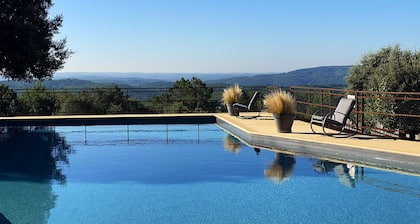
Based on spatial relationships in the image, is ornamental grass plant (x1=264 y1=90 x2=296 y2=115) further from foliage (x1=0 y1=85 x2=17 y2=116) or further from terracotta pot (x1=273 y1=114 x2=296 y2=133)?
foliage (x1=0 y1=85 x2=17 y2=116)

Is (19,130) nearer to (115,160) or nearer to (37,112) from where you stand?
(37,112)

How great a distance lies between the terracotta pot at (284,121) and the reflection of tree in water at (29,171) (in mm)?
4146

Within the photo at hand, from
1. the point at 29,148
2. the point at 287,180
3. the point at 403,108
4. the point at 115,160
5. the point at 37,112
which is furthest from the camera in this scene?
the point at 37,112

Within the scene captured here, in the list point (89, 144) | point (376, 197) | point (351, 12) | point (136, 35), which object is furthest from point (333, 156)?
point (136, 35)

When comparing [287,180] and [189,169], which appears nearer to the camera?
[287,180]

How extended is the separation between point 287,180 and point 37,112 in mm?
12271

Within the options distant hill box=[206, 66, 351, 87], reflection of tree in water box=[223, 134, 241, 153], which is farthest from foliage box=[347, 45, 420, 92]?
distant hill box=[206, 66, 351, 87]

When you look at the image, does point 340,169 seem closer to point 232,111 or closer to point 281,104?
point 281,104

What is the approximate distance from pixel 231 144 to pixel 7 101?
31.8 ft

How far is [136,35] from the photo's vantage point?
28.5 meters

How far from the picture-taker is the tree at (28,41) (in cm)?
1129

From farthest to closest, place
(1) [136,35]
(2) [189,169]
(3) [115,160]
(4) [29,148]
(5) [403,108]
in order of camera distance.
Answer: (1) [136,35]
(5) [403,108]
(4) [29,148]
(3) [115,160]
(2) [189,169]

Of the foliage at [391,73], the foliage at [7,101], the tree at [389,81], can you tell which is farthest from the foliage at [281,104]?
the foliage at [7,101]

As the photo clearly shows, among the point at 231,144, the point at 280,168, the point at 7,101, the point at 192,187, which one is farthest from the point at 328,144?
the point at 7,101
